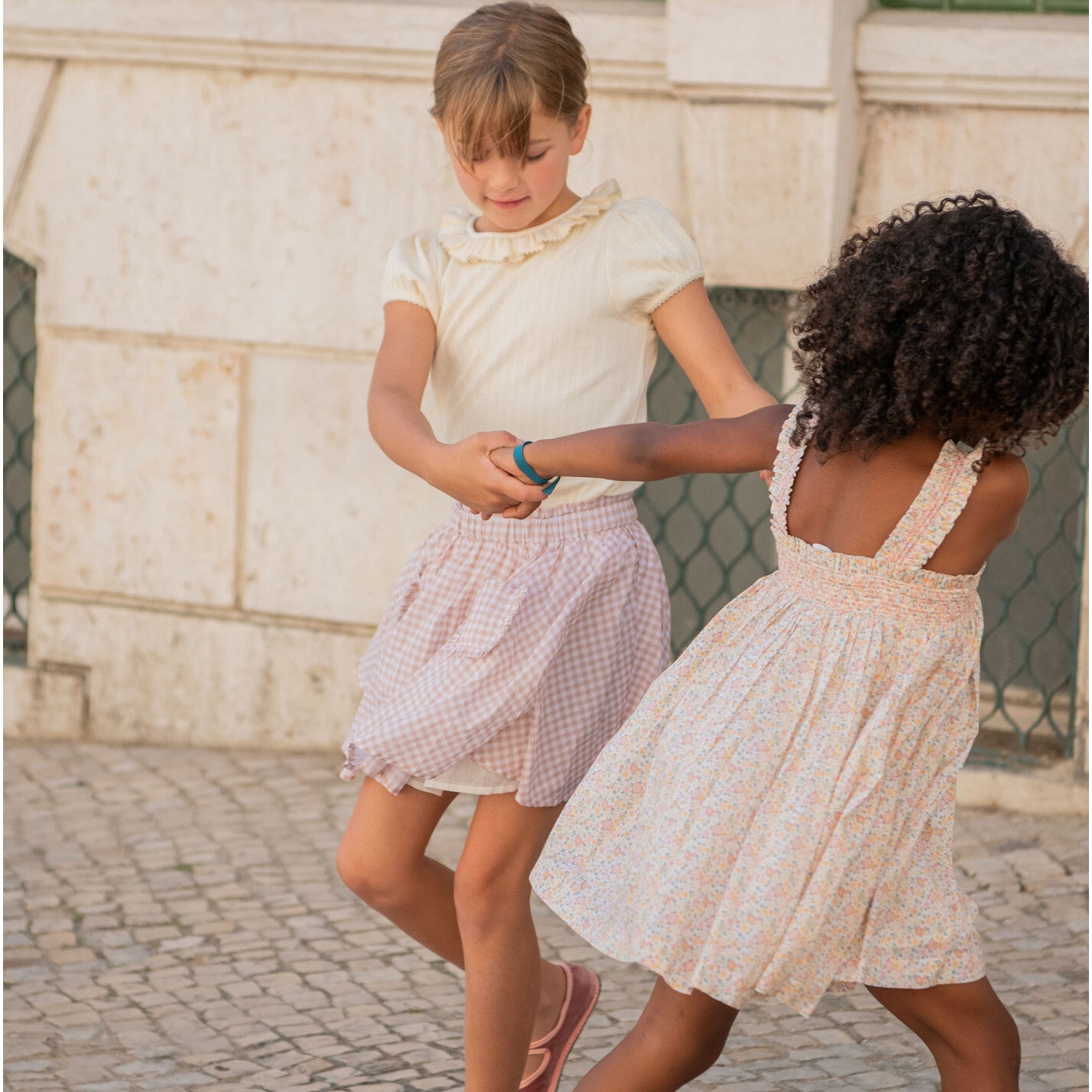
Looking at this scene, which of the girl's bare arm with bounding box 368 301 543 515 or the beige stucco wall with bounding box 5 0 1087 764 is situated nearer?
the girl's bare arm with bounding box 368 301 543 515

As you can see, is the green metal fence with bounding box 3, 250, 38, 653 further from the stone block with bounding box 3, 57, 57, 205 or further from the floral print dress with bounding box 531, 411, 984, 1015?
the floral print dress with bounding box 531, 411, 984, 1015

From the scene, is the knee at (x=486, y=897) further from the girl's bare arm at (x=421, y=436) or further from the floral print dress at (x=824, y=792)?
the girl's bare arm at (x=421, y=436)

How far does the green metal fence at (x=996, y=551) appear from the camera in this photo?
525 centimetres

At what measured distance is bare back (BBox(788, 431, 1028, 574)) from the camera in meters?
2.37

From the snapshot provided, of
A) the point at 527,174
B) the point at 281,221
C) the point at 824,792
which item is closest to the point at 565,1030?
the point at 824,792

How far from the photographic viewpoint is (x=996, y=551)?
17.7 ft

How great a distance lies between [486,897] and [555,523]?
654mm

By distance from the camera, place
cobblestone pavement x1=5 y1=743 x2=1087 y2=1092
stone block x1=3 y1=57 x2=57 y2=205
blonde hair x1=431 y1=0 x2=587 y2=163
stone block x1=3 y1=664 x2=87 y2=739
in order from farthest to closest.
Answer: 1. stone block x1=3 y1=664 x2=87 y2=739
2. stone block x1=3 y1=57 x2=57 y2=205
3. cobblestone pavement x1=5 y1=743 x2=1087 y2=1092
4. blonde hair x1=431 y1=0 x2=587 y2=163

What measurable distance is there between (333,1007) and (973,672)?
1963 mm

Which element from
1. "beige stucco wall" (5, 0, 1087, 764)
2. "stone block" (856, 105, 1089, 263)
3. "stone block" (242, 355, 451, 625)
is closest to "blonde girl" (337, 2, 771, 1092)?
"stone block" (856, 105, 1089, 263)

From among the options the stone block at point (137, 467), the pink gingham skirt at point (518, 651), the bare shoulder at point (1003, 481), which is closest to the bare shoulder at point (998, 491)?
the bare shoulder at point (1003, 481)

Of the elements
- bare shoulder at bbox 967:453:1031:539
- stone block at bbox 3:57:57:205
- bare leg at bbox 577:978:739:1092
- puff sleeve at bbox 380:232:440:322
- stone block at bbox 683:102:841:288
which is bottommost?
bare leg at bbox 577:978:739:1092

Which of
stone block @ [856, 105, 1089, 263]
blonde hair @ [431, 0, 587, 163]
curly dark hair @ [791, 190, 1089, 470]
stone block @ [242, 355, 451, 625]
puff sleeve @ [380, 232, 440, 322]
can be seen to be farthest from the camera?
stone block @ [242, 355, 451, 625]

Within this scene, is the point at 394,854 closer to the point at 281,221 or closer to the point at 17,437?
→ the point at 281,221
